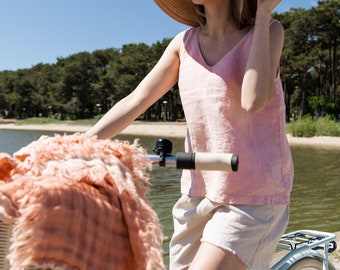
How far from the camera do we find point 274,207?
67.6 inches

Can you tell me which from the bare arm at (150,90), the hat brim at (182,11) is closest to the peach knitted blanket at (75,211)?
the bare arm at (150,90)

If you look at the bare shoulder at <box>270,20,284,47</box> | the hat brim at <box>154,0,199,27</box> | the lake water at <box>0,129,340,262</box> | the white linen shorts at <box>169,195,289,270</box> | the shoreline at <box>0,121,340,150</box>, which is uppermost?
the hat brim at <box>154,0,199,27</box>

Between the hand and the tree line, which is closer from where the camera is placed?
the hand

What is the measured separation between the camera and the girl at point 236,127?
159cm

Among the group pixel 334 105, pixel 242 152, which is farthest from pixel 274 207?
pixel 334 105

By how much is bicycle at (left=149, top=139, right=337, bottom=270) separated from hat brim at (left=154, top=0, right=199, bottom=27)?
0.71m

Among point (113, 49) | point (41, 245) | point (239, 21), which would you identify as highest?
point (113, 49)

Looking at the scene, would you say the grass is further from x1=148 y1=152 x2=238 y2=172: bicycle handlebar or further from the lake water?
x1=148 y1=152 x2=238 y2=172: bicycle handlebar

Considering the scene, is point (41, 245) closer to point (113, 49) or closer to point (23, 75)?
point (113, 49)

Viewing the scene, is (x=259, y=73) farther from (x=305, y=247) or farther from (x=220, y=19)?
(x=305, y=247)

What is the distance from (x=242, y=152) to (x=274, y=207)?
0.23 meters

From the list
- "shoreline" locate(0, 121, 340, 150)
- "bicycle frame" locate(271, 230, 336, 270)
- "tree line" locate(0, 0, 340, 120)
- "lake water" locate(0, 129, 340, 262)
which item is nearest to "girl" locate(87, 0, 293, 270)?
"bicycle frame" locate(271, 230, 336, 270)

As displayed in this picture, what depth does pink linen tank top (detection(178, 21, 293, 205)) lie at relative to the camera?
1684mm

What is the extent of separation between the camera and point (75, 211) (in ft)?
3.01
